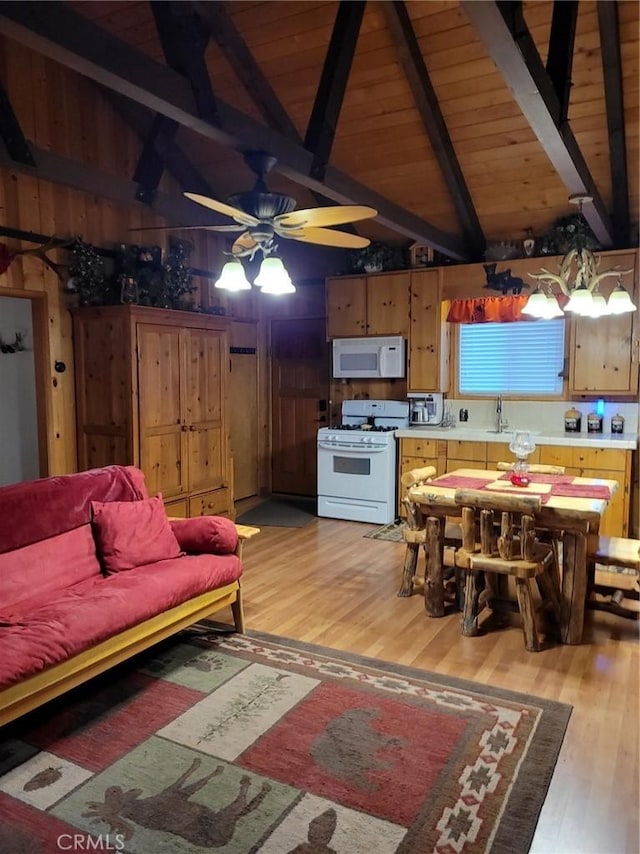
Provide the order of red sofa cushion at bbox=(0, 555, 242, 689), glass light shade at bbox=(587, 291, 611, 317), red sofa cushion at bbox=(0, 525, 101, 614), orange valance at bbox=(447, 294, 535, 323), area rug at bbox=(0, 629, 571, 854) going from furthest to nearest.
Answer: orange valance at bbox=(447, 294, 535, 323), glass light shade at bbox=(587, 291, 611, 317), red sofa cushion at bbox=(0, 525, 101, 614), red sofa cushion at bbox=(0, 555, 242, 689), area rug at bbox=(0, 629, 571, 854)

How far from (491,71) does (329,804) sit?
450cm

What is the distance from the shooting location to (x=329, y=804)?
2.10 meters

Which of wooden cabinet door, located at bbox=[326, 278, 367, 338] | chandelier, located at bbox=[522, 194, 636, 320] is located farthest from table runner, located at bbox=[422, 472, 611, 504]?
wooden cabinet door, located at bbox=[326, 278, 367, 338]

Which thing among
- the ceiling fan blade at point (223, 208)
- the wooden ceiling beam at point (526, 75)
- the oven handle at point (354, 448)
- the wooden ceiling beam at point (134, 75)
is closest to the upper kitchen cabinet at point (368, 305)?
the oven handle at point (354, 448)

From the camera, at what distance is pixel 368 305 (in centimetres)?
614

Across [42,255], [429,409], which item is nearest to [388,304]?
[429,409]

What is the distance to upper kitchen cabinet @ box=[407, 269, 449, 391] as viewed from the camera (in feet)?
19.2

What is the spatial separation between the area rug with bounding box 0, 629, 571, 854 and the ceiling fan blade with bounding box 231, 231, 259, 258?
226 centimetres

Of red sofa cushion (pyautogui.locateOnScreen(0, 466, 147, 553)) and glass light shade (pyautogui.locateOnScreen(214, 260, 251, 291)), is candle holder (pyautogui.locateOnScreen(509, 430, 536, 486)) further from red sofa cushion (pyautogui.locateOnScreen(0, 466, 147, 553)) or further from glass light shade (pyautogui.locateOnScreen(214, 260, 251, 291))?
red sofa cushion (pyautogui.locateOnScreen(0, 466, 147, 553))

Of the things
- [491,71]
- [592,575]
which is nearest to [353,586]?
[592,575]

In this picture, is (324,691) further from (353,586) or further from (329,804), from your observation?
(353,586)

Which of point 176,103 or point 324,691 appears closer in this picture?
point 176,103

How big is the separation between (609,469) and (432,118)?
3.09 m

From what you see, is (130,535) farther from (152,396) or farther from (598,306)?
(598,306)
